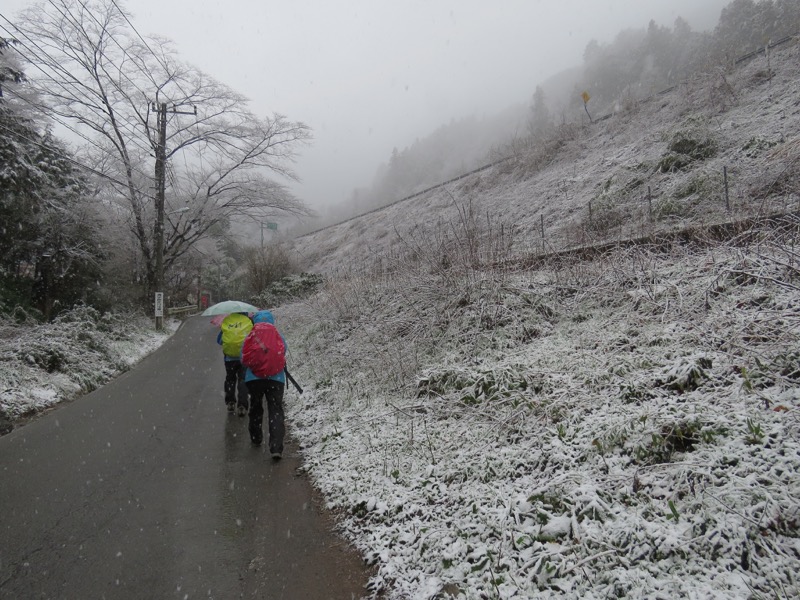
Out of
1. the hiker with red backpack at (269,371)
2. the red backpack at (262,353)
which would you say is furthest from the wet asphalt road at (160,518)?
the red backpack at (262,353)

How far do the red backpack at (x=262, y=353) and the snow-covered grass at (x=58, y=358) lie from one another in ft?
15.4

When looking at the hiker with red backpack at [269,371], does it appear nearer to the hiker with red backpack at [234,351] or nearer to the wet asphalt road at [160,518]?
the wet asphalt road at [160,518]

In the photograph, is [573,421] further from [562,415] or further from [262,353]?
[262,353]

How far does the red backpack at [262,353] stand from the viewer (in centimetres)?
480

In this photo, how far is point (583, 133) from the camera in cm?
2112

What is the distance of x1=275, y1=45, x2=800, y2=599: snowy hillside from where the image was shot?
2.25m

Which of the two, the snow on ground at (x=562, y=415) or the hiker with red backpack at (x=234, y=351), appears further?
the hiker with red backpack at (x=234, y=351)

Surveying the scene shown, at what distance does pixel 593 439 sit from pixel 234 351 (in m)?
4.97

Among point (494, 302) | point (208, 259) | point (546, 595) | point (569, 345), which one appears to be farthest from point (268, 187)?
point (546, 595)

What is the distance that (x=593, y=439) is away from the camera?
3107mm

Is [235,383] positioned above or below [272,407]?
below

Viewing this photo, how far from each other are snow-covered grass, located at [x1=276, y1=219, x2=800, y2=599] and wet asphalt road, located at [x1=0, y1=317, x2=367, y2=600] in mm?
397

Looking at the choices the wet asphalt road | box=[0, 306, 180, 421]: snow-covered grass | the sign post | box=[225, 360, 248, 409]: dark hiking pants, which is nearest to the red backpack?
the wet asphalt road

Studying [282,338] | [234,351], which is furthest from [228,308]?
[282,338]
